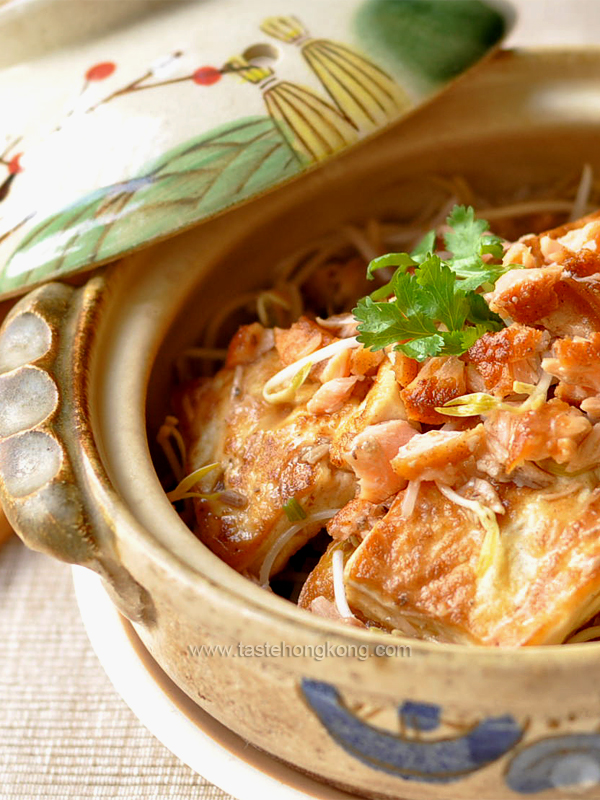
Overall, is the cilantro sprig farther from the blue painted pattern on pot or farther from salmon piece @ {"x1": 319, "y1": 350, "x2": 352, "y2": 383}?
the blue painted pattern on pot

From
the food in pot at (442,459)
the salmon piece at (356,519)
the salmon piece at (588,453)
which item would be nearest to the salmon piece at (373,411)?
the food in pot at (442,459)

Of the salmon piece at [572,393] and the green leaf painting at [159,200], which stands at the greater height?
the green leaf painting at [159,200]

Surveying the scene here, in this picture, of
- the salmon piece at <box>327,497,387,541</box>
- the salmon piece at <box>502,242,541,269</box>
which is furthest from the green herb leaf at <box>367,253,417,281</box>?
the salmon piece at <box>327,497,387,541</box>

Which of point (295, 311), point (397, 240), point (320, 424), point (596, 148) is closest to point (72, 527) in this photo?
point (320, 424)

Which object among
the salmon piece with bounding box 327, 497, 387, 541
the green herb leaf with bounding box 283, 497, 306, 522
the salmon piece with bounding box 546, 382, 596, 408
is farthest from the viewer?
the green herb leaf with bounding box 283, 497, 306, 522

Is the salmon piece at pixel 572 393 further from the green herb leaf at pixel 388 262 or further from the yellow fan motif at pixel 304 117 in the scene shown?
the yellow fan motif at pixel 304 117

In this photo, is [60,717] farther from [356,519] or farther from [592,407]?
[592,407]

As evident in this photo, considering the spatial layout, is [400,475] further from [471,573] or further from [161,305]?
[161,305]
